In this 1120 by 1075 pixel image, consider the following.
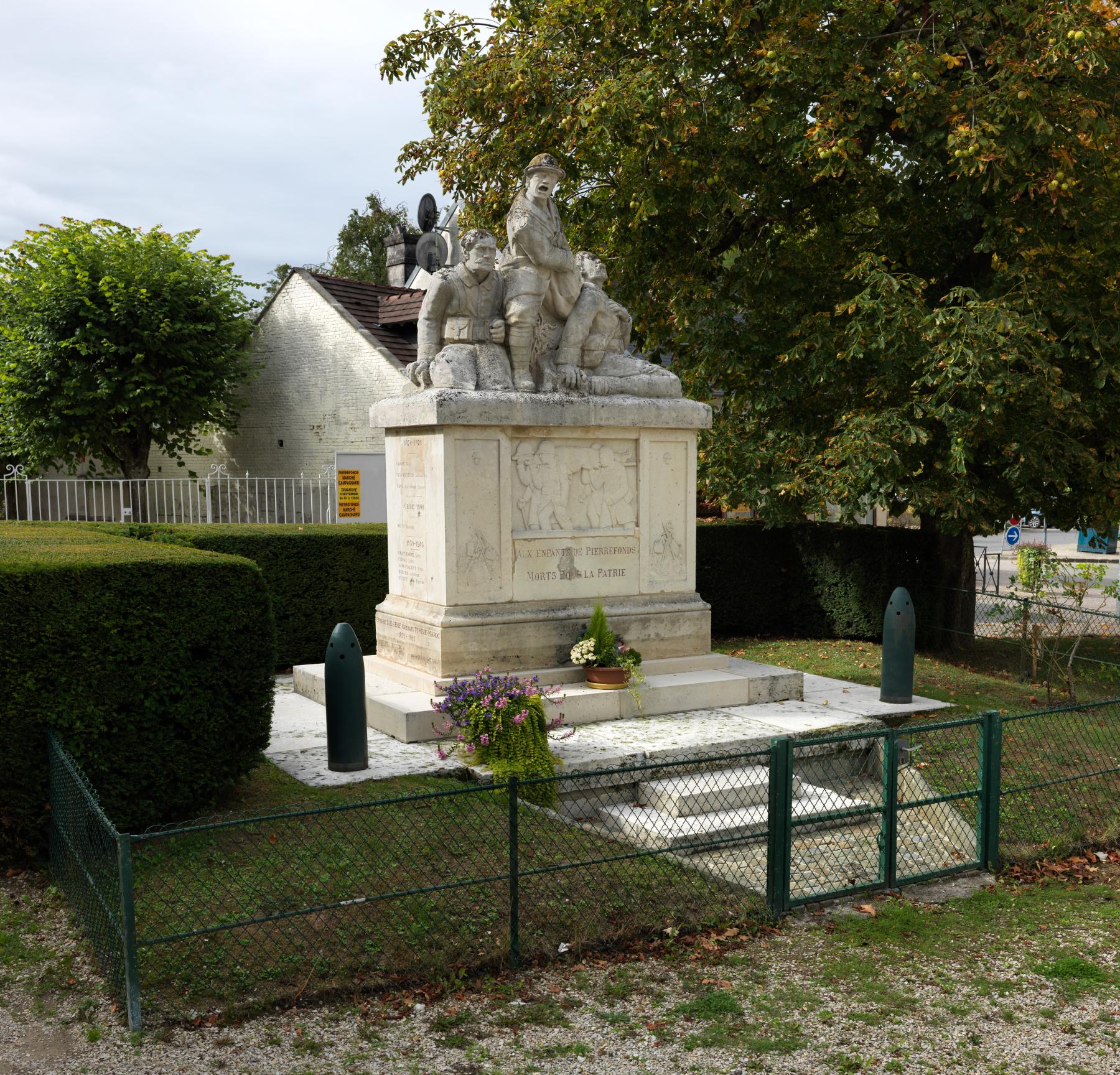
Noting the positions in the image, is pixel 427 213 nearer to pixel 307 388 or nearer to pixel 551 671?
pixel 307 388

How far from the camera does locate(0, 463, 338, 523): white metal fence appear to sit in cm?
1917

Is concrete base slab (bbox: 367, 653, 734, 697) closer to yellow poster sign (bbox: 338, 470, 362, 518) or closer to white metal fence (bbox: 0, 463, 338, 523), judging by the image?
yellow poster sign (bbox: 338, 470, 362, 518)

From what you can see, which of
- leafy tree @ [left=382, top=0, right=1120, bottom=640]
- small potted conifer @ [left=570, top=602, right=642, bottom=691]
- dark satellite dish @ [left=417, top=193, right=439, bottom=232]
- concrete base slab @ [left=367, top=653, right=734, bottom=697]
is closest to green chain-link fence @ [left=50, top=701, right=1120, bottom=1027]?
small potted conifer @ [left=570, top=602, right=642, bottom=691]

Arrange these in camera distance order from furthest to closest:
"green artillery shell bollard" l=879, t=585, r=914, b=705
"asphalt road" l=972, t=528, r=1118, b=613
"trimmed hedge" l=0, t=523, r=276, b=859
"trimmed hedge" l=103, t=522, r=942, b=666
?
"asphalt road" l=972, t=528, r=1118, b=613
"trimmed hedge" l=103, t=522, r=942, b=666
"green artillery shell bollard" l=879, t=585, r=914, b=705
"trimmed hedge" l=0, t=523, r=276, b=859

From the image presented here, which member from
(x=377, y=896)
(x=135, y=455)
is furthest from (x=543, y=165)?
(x=135, y=455)

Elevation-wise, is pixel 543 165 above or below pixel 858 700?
above

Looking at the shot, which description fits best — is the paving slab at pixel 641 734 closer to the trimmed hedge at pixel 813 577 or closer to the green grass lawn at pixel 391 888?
the green grass lawn at pixel 391 888

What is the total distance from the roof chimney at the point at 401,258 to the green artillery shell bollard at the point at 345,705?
19.8m

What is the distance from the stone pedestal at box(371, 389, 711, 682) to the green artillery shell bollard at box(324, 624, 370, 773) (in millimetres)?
1421

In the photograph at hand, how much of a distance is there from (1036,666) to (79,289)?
1876cm

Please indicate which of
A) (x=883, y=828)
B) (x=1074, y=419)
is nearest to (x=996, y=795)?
(x=883, y=828)

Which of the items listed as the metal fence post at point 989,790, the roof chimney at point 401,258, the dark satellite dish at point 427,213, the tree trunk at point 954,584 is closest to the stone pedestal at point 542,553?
the metal fence post at point 989,790

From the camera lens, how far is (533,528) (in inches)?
369

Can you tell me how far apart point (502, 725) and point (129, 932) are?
3.30m
